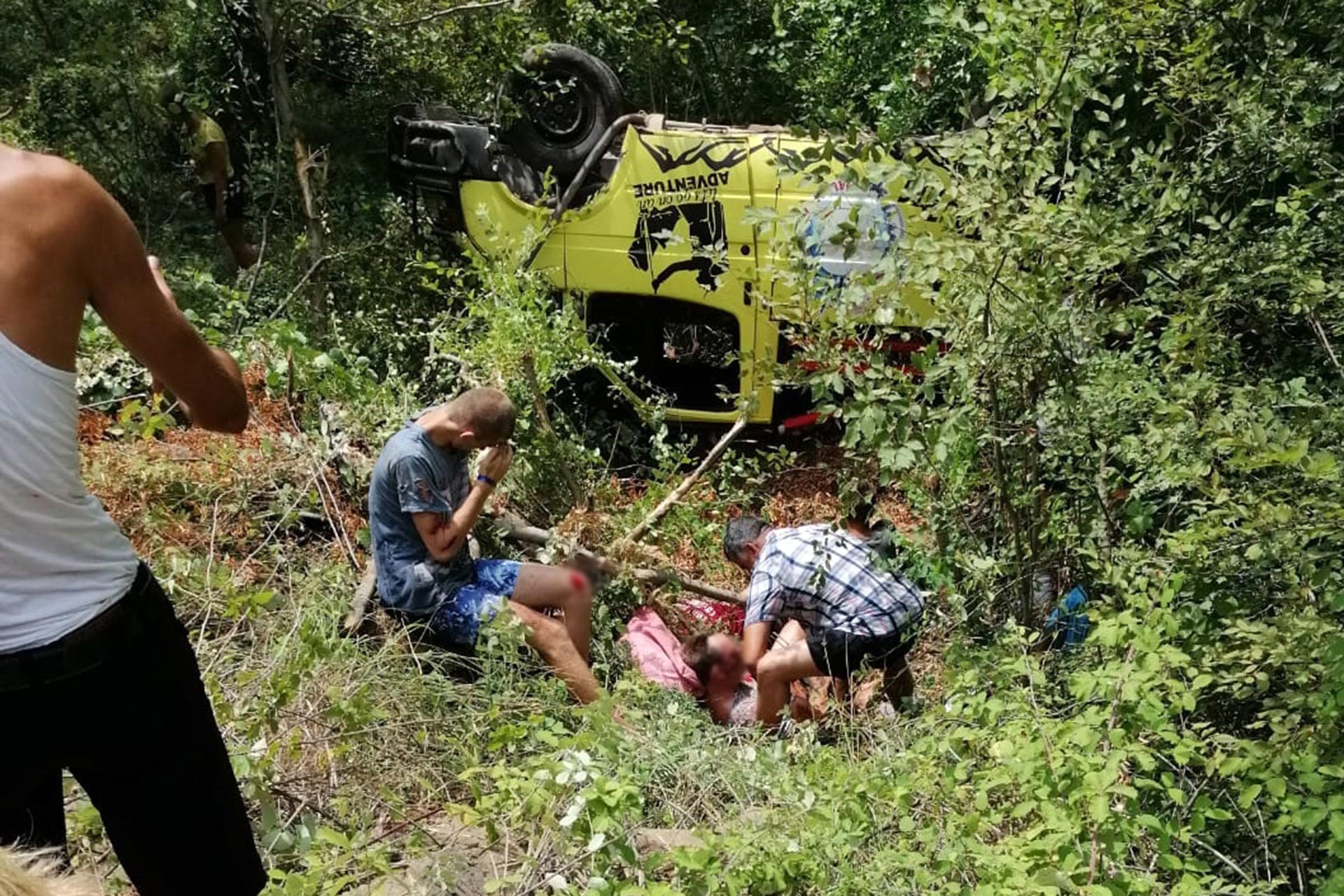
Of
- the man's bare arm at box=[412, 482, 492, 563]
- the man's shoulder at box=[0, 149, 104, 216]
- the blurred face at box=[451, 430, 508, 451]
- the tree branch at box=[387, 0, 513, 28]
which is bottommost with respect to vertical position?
the man's bare arm at box=[412, 482, 492, 563]

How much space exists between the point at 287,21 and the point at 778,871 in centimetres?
644

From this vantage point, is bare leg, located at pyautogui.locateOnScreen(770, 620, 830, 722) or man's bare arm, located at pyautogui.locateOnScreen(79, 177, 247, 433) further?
bare leg, located at pyautogui.locateOnScreen(770, 620, 830, 722)

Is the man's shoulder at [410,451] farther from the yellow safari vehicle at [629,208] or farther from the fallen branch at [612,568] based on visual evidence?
the yellow safari vehicle at [629,208]

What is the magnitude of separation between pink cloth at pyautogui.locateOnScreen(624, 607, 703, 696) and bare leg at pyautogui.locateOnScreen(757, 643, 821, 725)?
0.32 m

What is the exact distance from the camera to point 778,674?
4.38 m

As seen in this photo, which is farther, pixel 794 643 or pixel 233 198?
pixel 233 198

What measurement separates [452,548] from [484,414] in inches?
21.9

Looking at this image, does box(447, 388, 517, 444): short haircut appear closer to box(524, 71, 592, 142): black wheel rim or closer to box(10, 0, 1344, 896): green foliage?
box(10, 0, 1344, 896): green foliage

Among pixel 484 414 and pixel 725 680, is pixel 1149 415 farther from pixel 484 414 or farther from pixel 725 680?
pixel 484 414

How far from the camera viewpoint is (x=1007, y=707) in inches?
108

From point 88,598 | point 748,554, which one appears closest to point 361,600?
point 748,554

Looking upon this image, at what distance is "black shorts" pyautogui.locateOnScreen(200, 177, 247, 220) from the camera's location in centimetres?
902

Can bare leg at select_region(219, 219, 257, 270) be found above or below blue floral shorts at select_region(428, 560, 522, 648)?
above

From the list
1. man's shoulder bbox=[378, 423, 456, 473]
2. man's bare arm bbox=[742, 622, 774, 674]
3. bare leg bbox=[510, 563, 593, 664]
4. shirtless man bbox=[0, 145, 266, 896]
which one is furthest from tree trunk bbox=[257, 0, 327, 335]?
shirtless man bbox=[0, 145, 266, 896]
